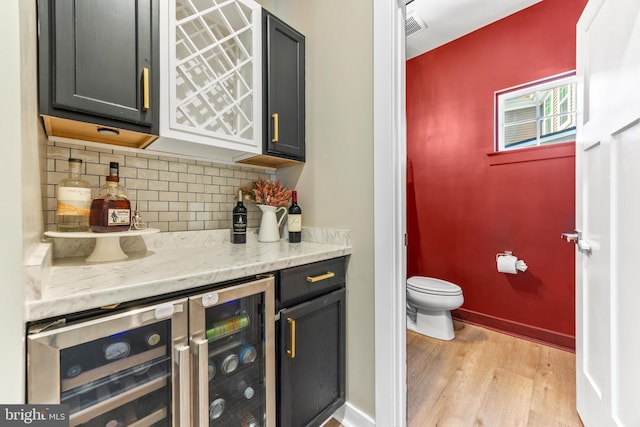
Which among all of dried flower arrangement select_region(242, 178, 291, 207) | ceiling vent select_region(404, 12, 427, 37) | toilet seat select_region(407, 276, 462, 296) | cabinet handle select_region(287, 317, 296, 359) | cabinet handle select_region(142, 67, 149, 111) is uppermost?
ceiling vent select_region(404, 12, 427, 37)

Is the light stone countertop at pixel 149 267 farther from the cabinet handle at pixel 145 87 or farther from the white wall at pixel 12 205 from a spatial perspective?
the cabinet handle at pixel 145 87

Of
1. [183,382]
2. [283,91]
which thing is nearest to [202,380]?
[183,382]

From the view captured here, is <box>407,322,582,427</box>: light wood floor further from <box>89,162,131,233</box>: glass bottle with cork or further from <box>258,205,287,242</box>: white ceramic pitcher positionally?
<box>89,162,131,233</box>: glass bottle with cork

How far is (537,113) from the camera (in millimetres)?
2232

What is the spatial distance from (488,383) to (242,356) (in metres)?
1.59

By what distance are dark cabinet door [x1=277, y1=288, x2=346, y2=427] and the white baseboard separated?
0.08 m

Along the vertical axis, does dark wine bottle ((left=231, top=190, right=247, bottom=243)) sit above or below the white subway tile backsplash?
below

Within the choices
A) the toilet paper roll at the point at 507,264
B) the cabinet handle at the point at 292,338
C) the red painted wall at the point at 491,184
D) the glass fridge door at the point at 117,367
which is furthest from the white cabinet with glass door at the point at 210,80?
the toilet paper roll at the point at 507,264

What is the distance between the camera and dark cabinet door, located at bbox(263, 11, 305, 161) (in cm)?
139

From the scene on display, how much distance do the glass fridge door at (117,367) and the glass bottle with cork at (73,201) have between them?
0.55 meters

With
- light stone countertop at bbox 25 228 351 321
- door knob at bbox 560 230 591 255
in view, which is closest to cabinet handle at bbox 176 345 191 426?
light stone countertop at bbox 25 228 351 321

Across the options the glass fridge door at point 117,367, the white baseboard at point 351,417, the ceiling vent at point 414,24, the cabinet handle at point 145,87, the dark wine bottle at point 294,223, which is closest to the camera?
the glass fridge door at point 117,367

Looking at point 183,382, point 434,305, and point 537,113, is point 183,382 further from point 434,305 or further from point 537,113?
point 537,113

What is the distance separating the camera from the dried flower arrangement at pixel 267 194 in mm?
1518
